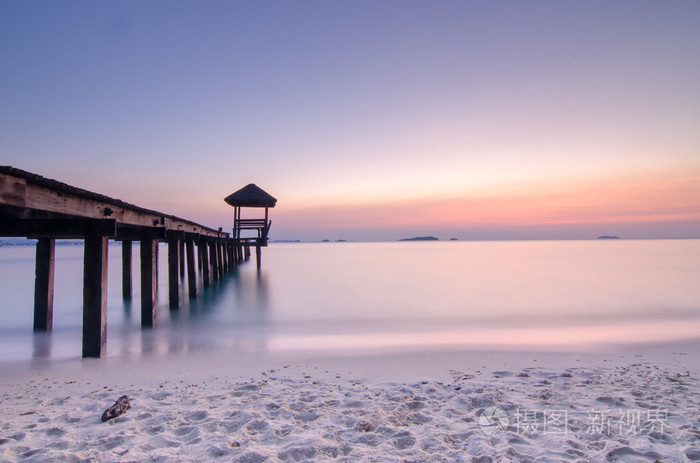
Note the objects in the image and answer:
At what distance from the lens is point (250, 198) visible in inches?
736

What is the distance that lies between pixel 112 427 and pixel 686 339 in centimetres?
926

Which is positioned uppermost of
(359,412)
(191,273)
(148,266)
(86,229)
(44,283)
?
(86,229)

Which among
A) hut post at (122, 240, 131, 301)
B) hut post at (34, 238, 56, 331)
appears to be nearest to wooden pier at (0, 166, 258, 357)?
hut post at (34, 238, 56, 331)

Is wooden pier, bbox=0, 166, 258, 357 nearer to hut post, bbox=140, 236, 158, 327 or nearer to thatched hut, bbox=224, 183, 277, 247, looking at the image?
hut post, bbox=140, 236, 158, 327

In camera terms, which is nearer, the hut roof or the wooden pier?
the wooden pier

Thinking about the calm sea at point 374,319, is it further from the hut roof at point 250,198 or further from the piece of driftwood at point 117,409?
the hut roof at point 250,198

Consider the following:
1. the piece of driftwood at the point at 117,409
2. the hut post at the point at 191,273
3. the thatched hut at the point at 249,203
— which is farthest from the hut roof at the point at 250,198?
the piece of driftwood at the point at 117,409

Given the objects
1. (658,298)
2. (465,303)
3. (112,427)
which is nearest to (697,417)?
(112,427)

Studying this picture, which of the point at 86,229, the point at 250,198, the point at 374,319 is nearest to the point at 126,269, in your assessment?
the point at 250,198

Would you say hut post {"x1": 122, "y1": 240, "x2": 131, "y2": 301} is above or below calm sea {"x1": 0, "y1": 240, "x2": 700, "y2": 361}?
above

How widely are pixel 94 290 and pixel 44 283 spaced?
3325 millimetres

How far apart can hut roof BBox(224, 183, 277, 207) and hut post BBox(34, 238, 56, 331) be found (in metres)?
Result: 10.9

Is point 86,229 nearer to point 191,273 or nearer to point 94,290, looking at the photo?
point 94,290

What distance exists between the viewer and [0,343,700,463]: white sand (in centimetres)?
281
